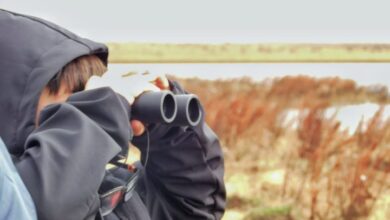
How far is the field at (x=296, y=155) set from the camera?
Answer: 3.08 meters

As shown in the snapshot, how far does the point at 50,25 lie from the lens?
3.57 feet

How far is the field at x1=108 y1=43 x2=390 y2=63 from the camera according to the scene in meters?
3.02

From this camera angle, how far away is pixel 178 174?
133cm

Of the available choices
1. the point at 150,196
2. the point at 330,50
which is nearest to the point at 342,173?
the point at 330,50

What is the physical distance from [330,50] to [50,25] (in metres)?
2.26

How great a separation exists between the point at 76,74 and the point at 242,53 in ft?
6.76

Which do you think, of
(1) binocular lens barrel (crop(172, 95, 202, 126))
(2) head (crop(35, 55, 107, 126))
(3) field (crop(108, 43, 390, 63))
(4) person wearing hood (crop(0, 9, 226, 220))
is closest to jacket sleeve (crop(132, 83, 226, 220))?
(4) person wearing hood (crop(0, 9, 226, 220))

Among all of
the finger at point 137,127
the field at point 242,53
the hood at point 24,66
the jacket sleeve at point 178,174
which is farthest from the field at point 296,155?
the hood at point 24,66

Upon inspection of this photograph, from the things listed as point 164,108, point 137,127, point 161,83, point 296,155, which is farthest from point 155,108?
point 296,155

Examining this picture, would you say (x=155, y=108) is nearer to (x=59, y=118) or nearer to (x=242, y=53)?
(x=59, y=118)

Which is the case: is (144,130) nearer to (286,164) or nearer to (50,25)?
(50,25)

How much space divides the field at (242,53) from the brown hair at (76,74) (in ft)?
6.03

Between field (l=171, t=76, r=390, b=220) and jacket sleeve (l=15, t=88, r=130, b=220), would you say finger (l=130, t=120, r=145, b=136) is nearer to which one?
jacket sleeve (l=15, t=88, r=130, b=220)

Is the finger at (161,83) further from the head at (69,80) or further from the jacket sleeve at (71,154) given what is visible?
the jacket sleeve at (71,154)
